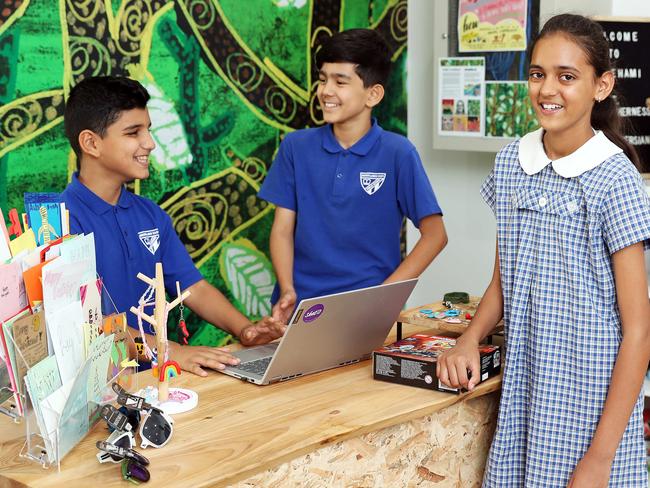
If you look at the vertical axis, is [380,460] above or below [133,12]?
below

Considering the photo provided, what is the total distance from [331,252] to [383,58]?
649 mm

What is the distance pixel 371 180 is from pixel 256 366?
946 millimetres

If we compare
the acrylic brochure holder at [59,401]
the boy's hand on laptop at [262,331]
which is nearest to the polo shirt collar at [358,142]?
the boy's hand on laptop at [262,331]

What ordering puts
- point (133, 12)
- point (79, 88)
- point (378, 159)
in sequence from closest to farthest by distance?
point (79, 88) < point (378, 159) < point (133, 12)

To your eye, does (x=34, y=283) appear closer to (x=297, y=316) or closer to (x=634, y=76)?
(x=297, y=316)

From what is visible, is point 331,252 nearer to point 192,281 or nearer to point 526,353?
point 192,281

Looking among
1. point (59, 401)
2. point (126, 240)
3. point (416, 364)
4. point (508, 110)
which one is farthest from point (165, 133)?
point (59, 401)

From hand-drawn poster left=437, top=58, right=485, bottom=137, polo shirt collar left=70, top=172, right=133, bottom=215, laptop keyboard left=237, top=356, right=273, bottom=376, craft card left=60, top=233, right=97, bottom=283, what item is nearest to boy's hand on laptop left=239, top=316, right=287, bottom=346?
laptop keyboard left=237, top=356, right=273, bottom=376

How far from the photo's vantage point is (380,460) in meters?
1.88

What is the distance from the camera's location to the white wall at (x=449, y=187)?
4.16 metres

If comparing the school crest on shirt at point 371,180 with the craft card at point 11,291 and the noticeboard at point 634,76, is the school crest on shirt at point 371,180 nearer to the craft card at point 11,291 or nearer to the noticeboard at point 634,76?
the noticeboard at point 634,76

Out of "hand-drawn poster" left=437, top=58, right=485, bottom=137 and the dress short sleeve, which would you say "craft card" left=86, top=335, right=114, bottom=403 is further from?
"hand-drawn poster" left=437, top=58, right=485, bottom=137

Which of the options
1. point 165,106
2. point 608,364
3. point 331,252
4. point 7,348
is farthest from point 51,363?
point 165,106

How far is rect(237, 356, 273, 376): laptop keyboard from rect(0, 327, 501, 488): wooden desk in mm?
55
